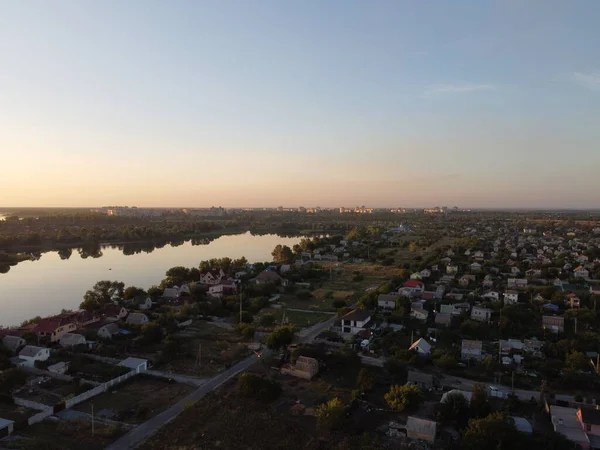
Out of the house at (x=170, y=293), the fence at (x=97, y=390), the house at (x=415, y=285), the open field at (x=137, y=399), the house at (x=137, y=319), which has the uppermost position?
the house at (x=415, y=285)

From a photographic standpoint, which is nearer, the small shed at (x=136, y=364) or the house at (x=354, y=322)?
the small shed at (x=136, y=364)

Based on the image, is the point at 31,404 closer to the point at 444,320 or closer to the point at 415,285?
the point at 444,320

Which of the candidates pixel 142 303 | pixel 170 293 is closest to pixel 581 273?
pixel 170 293

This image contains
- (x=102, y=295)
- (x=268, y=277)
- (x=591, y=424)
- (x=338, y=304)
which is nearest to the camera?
(x=591, y=424)

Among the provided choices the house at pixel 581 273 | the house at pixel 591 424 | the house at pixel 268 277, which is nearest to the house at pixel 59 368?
the house at pixel 268 277

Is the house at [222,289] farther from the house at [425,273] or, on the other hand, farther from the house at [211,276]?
the house at [425,273]

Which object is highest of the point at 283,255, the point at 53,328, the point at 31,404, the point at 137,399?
the point at 283,255
